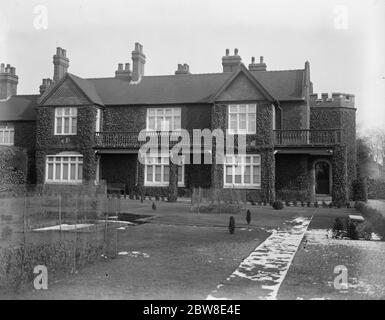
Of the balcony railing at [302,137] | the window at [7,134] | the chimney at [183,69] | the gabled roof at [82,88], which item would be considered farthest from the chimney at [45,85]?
the balcony railing at [302,137]

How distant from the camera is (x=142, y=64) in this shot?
33.5 meters

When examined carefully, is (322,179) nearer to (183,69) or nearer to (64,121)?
(183,69)

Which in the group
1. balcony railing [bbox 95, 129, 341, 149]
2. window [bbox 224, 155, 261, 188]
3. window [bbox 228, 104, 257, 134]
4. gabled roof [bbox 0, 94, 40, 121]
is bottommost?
window [bbox 224, 155, 261, 188]

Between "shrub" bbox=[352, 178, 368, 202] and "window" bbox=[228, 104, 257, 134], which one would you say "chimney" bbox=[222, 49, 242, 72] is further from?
"shrub" bbox=[352, 178, 368, 202]

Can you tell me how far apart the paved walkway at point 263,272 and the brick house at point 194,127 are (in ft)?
48.3

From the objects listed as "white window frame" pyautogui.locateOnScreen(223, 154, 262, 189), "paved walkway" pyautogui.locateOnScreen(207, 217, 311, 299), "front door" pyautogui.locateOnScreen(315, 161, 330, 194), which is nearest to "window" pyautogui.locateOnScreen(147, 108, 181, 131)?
"white window frame" pyautogui.locateOnScreen(223, 154, 262, 189)

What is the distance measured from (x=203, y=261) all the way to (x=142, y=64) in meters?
26.2

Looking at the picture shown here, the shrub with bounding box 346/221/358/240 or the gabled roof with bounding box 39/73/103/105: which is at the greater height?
the gabled roof with bounding box 39/73/103/105

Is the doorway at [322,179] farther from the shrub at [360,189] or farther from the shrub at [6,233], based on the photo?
the shrub at [6,233]

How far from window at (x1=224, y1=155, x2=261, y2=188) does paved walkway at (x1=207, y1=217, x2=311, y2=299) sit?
569 inches

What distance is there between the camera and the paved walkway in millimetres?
7004

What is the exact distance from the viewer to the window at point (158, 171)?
2914cm

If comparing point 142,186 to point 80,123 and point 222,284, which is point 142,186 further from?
point 222,284
